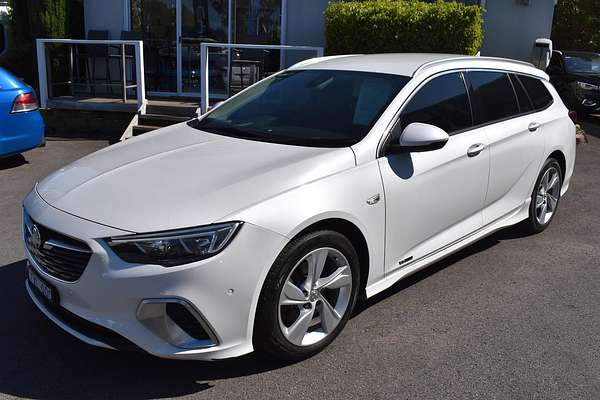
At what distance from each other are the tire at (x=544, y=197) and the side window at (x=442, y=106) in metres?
1.30

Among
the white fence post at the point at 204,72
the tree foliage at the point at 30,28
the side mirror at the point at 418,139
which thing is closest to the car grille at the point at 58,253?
→ the side mirror at the point at 418,139

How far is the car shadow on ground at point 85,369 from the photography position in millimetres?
2883

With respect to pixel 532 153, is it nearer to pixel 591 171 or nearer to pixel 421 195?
pixel 421 195

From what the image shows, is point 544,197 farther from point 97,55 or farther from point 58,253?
point 97,55

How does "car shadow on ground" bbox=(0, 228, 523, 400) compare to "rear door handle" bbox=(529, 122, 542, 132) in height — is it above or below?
below

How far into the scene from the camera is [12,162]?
7.66 m

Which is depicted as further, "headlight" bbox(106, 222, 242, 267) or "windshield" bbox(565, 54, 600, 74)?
"windshield" bbox(565, 54, 600, 74)

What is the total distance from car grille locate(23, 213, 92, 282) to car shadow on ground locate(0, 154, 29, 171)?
4.87 metres

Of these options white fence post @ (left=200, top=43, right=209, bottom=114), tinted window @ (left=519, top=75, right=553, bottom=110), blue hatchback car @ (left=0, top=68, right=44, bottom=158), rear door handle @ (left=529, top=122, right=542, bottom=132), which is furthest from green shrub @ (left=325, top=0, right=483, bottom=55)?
blue hatchback car @ (left=0, top=68, right=44, bottom=158)

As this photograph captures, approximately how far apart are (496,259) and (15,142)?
5592 mm

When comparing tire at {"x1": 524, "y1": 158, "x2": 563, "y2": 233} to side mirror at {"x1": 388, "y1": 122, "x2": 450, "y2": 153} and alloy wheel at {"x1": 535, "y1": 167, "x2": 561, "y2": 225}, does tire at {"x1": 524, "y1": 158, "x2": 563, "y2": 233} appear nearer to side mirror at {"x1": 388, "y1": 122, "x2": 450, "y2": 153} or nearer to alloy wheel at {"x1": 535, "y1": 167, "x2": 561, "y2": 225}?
alloy wheel at {"x1": 535, "y1": 167, "x2": 561, "y2": 225}

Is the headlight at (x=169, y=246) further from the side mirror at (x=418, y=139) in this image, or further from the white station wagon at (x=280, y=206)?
the side mirror at (x=418, y=139)

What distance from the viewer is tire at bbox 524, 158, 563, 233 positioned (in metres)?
5.10

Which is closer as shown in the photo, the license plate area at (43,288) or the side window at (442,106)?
the license plate area at (43,288)
